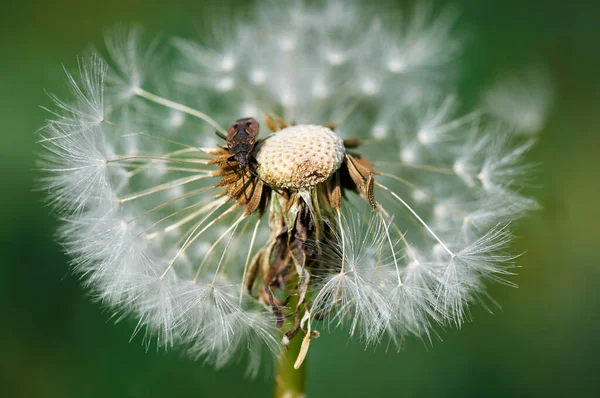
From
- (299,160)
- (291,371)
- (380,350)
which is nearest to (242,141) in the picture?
(299,160)

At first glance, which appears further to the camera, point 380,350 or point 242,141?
point 380,350

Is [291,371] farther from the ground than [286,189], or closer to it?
closer to it

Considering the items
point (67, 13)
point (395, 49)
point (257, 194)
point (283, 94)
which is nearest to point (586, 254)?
point (395, 49)

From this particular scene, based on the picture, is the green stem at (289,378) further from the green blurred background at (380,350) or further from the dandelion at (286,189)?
the green blurred background at (380,350)

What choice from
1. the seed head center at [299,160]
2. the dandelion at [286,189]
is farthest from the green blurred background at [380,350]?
the seed head center at [299,160]

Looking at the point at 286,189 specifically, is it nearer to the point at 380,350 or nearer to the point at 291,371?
the point at 291,371

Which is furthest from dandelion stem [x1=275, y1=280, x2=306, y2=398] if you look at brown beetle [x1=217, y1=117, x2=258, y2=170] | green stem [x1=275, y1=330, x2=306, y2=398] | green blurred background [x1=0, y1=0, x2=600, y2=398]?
green blurred background [x1=0, y1=0, x2=600, y2=398]
